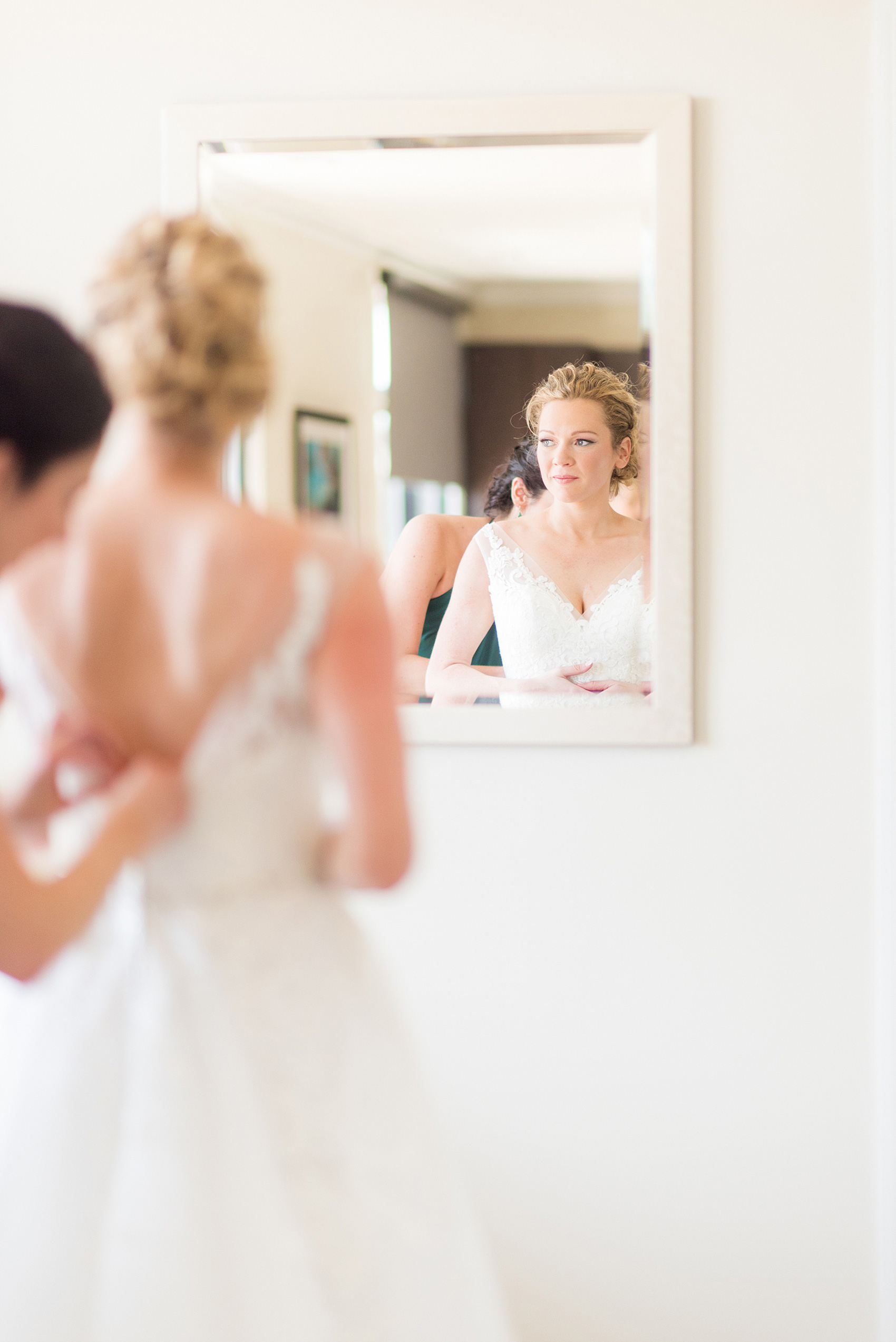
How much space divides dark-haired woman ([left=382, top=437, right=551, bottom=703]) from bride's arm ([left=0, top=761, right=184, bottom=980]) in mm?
952

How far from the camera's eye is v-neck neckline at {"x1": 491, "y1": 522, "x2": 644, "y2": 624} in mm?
1805

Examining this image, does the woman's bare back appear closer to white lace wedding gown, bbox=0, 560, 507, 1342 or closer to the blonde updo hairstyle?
white lace wedding gown, bbox=0, 560, 507, 1342

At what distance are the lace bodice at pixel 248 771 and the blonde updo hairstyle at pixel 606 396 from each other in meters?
0.97

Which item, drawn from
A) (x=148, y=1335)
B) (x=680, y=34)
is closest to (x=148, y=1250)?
(x=148, y=1335)

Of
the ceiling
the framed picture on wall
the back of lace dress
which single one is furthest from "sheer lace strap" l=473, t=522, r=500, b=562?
the back of lace dress

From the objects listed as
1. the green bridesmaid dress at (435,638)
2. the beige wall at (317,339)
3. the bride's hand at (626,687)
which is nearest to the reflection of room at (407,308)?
the beige wall at (317,339)

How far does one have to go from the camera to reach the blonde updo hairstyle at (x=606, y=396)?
70.7 inches

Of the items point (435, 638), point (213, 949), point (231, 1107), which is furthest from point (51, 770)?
point (435, 638)

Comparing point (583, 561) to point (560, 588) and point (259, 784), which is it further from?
point (259, 784)

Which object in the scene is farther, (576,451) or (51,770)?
(576,451)

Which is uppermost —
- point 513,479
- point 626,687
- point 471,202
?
point 471,202

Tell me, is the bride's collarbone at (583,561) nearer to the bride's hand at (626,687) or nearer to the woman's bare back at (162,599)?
the bride's hand at (626,687)

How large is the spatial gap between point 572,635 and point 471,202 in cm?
66

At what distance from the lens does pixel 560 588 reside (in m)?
1.82
